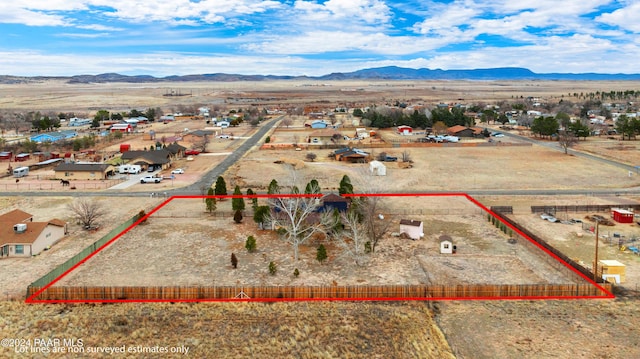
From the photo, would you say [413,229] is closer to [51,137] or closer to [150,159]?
[150,159]

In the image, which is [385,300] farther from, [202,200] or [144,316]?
[202,200]

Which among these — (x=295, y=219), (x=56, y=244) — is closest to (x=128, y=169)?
(x=56, y=244)

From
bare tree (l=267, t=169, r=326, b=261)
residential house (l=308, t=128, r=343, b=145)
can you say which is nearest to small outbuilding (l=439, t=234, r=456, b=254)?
bare tree (l=267, t=169, r=326, b=261)

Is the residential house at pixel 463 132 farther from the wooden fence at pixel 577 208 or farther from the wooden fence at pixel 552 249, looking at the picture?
the wooden fence at pixel 552 249

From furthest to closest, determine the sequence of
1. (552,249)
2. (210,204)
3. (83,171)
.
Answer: (83,171), (210,204), (552,249)

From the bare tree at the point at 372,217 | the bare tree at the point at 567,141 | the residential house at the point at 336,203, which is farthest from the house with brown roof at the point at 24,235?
the bare tree at the point at 567,141

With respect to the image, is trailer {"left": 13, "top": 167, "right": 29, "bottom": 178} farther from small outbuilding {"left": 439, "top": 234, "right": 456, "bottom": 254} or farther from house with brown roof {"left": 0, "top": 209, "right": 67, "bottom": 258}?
small outbuilding {"left": 439, "top": 234, "right": 456, "bottom": 254}

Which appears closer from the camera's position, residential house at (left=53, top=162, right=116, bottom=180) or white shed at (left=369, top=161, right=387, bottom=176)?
residential house at (left=53, top=162, right=116, bottom=180)

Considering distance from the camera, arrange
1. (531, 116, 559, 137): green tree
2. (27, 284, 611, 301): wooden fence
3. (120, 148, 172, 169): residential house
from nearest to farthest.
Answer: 1. (27, 284, 611, 301): wooden fence
2. (120, 148, 172, 169): residential house
3. (531, 116, 559, 137): green tree
